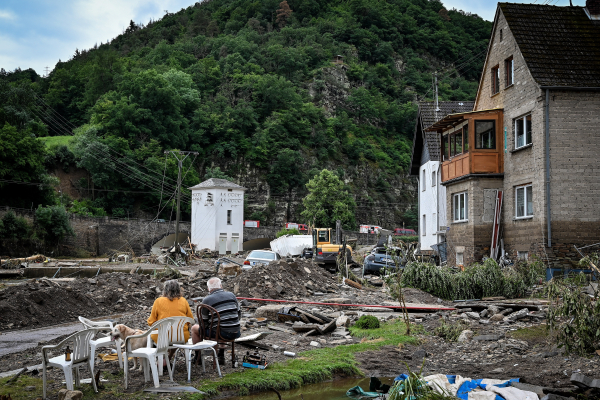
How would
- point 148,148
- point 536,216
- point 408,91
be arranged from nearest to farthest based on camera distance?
point 536,216
point 148,148
point 408,91

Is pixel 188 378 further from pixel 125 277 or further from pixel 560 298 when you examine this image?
pixel 125 277

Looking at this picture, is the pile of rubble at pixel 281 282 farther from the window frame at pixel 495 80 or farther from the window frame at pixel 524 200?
the window frame at pixel 495 80

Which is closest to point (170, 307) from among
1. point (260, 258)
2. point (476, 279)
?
point (476, 279)

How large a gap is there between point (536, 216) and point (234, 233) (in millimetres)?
49699

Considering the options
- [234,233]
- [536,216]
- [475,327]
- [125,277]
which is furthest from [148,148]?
[475,327]

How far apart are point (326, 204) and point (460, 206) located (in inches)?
1783

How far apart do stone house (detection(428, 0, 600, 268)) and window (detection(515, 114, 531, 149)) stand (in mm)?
41

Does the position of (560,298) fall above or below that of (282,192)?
below

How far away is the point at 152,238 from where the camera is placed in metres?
72.0

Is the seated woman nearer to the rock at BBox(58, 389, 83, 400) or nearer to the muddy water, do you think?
the muddy water

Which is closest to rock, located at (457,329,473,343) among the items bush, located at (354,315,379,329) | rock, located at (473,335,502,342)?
rock, located at (473,335,502,342)

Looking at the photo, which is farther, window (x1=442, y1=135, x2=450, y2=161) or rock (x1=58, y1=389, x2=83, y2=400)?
window (x1=442, y1=135, x2=450, y2=161)

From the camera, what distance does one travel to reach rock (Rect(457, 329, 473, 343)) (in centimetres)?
1264

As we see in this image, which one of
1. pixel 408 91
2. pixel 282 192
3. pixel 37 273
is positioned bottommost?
pixel 37 273
